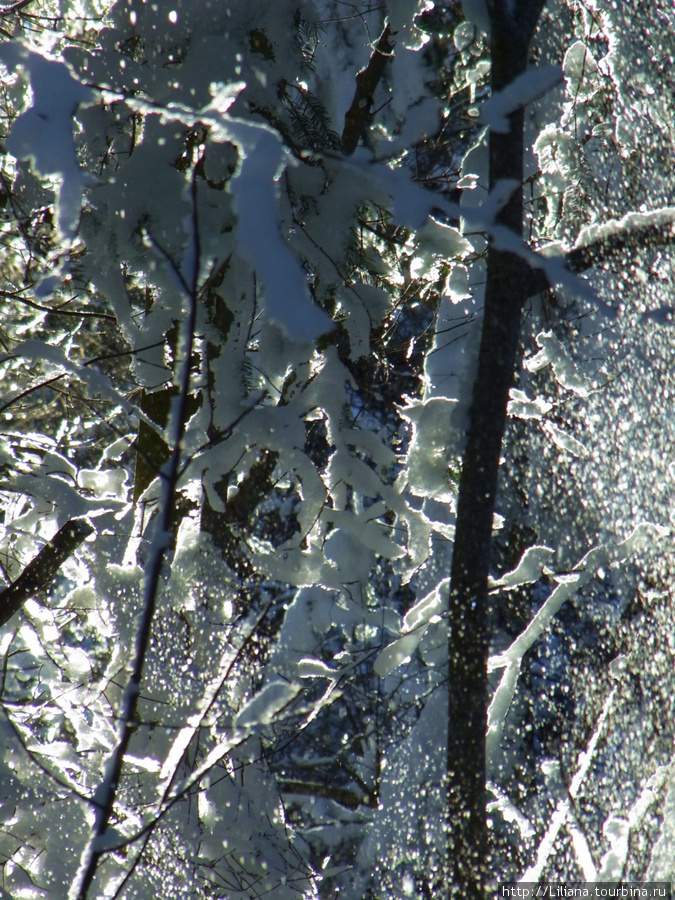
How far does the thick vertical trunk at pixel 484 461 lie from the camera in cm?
155

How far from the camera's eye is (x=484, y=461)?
5.25 feet

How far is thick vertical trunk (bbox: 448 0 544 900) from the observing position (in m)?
1.55

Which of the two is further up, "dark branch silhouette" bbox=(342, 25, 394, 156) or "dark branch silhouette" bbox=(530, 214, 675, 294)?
"dark branch silhouette" bbox=(342, 25, 394, 156)

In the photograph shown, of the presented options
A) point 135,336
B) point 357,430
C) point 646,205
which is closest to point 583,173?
point 646,205

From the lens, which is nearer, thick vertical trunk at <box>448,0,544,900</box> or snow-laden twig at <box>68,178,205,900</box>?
snow-laden twig at <box>68,178,205,900</box>

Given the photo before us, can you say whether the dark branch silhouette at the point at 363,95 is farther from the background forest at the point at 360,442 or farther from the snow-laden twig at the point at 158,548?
the snow-laden twig at the point at 158,548

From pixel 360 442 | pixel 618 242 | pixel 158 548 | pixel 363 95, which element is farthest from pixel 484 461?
pixel 363 95

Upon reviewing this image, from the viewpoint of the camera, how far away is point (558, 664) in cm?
289

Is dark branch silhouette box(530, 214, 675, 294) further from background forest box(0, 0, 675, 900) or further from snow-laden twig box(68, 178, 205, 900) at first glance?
snow-laden twig box(68, 178, 205, 900)

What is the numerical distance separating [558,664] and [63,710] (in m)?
2.02

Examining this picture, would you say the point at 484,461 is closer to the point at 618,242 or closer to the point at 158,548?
the point at 618,242

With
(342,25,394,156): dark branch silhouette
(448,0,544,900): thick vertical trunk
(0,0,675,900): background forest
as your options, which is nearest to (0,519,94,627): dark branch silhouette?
(0,0,675,900): background forest

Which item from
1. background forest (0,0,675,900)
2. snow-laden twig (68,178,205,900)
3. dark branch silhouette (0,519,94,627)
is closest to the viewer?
snow-laden twig (68,178,205,900)

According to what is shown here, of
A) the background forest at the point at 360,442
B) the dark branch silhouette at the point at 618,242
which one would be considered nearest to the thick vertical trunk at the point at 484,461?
the background forest at the point at 360,442
